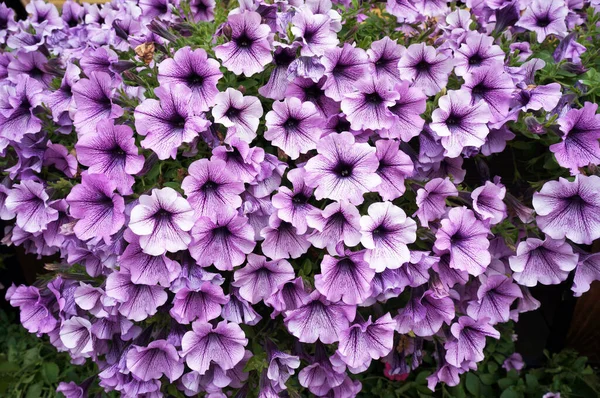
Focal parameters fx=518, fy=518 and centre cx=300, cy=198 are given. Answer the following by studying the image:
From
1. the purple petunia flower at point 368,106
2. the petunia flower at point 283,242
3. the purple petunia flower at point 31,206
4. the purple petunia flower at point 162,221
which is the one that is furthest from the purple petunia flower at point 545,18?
the purple petunia flower at point 31,206

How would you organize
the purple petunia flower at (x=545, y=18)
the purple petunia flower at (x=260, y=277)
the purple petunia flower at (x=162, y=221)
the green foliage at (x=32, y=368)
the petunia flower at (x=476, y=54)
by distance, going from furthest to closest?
the green foliage at (x=32, y=368) < the purple petunia flower at (x=545, y=18) < the petunia flower at (x=476, y=54) < the purple petunia flower at (x=260, y=277) < the purple petunia flower at (x=162, y=221)

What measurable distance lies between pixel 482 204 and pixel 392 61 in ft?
1.47

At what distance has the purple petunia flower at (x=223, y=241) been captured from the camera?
1242 mm

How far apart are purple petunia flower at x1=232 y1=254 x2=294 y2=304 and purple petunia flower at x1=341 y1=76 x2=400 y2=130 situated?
40cm

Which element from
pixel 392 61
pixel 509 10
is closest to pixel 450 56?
pixel 392 61

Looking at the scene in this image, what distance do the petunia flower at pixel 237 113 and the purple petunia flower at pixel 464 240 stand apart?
532mm

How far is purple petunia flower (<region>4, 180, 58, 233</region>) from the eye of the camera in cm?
145

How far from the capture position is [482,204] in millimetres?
1354

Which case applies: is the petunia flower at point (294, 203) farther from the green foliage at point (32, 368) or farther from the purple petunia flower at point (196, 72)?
the green foliage at point (32, 368)

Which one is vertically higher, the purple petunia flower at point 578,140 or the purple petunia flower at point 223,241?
the purple petunia flower at point 578,140

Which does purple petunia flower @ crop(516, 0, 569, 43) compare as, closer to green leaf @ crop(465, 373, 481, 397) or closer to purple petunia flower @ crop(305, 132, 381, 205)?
purple petunia flower @ crop(305, 132, 381, 205)

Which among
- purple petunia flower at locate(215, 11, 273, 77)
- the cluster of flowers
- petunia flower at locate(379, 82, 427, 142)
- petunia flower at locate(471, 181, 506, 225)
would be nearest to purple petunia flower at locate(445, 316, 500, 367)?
the cluster of flowers

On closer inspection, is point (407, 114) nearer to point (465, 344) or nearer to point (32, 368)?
point (465, 344)

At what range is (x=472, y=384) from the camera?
2.07 meters
